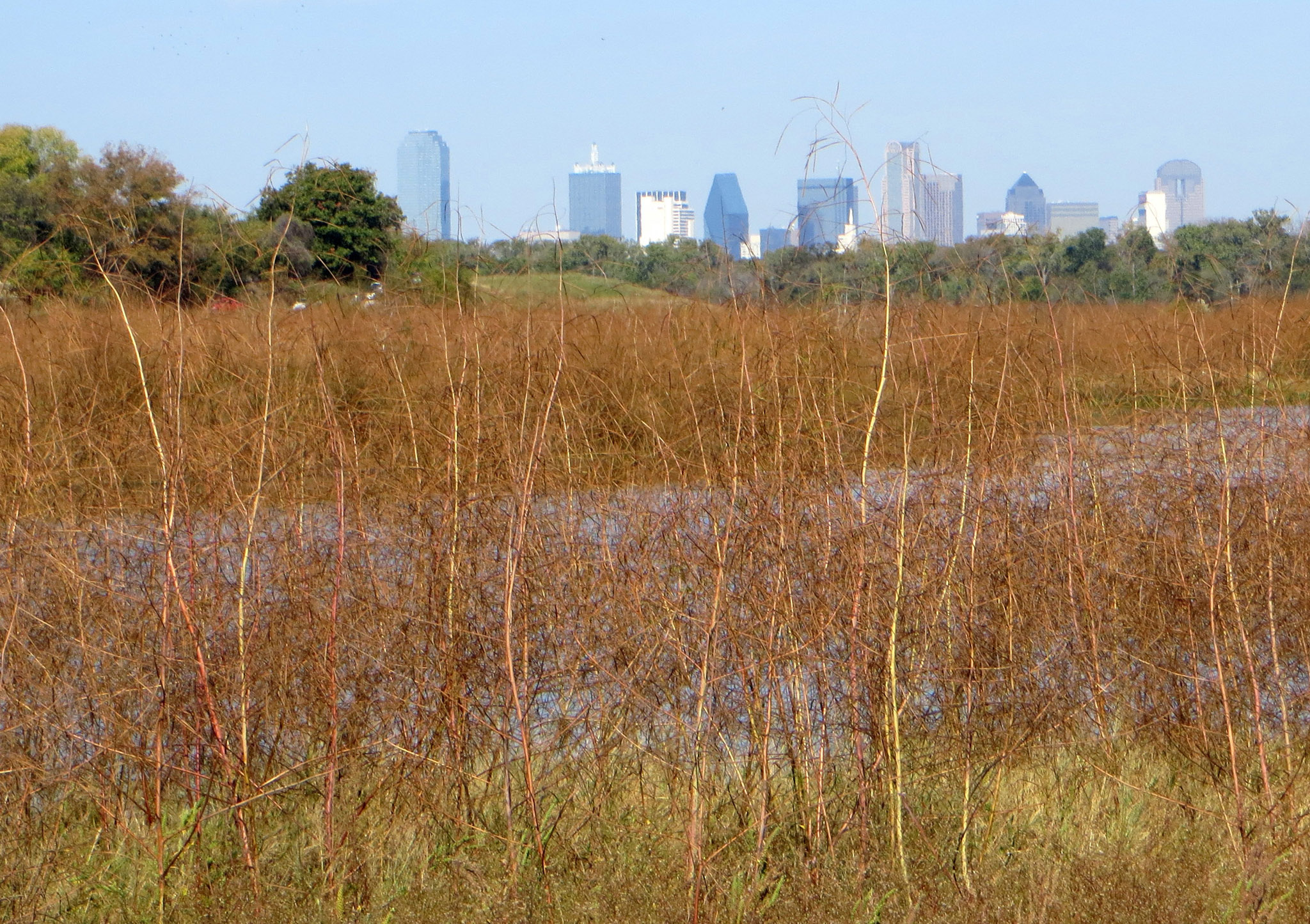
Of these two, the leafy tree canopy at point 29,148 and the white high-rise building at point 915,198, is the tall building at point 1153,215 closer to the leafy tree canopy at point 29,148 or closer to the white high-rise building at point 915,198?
the white high-rise building at point 915,198

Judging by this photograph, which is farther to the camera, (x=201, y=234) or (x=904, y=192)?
(x=201, y=234)

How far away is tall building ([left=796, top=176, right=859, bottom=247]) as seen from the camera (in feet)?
10.2

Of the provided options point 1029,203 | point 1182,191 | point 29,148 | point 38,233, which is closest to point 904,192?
point 1029,203

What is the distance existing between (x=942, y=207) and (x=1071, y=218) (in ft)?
24.5

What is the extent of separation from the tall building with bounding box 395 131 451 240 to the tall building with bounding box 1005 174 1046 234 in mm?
1908

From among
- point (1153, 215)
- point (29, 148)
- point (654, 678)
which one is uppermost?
point (29, 148)

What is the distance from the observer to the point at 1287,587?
3.58 meters

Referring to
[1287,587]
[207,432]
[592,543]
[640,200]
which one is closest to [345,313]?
[640,200]

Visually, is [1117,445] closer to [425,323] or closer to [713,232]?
[713,232]

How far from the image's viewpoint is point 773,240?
3.47m

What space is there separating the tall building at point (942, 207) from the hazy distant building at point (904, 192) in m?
0.02

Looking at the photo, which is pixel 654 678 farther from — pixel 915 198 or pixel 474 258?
pixel 474 258

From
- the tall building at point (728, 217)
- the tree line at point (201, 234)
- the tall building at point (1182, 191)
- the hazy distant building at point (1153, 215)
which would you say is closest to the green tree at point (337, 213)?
the tree line at point (201, 234)

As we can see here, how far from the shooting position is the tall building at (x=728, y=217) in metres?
3.54
